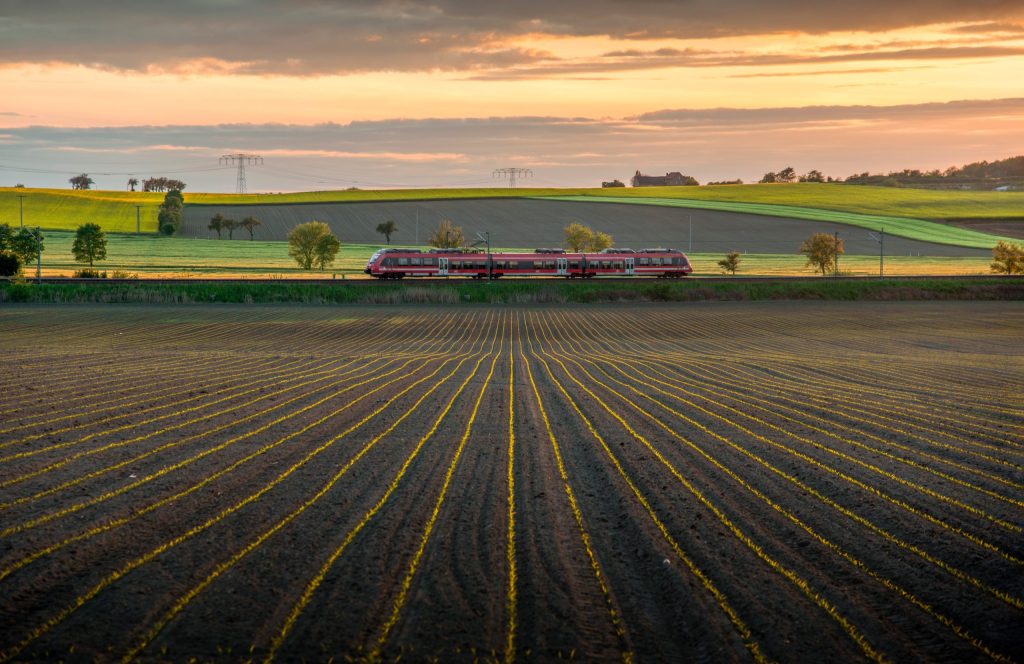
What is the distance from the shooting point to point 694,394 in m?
23.4

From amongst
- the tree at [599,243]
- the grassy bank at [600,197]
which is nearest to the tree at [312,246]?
the tree at [599,243]

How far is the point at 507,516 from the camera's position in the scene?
12.3 meters

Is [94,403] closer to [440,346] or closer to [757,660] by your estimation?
[757,660]

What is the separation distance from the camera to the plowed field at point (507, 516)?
873cm

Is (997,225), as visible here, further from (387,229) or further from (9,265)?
(9,265)

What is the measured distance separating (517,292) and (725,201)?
107603mm

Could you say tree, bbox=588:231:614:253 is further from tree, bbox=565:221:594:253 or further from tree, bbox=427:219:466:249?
tree, bbox=427:219:466:249

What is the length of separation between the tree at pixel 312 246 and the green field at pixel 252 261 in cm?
171

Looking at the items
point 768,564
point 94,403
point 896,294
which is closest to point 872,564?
point 768,564

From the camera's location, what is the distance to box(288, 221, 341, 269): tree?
303 ft

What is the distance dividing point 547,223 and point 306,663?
13090 centimetres

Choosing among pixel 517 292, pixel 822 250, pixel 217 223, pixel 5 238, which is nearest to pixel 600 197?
pixel 217 223

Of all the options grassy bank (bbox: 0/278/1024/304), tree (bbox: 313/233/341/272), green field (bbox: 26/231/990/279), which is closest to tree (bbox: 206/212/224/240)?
green field (bbox: 26/231/990/279)

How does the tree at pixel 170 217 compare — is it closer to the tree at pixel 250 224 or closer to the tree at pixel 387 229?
the tree at pixel 250 224
